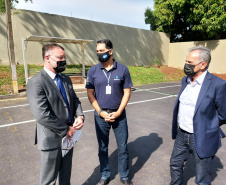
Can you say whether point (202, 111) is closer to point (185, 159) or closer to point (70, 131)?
point (185, 159)

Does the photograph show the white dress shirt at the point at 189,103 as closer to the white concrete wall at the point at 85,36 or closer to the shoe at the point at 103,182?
the shoe at the point at 103,182

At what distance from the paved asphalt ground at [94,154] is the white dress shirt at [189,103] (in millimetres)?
1119

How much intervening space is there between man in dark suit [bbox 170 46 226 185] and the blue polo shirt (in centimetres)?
88

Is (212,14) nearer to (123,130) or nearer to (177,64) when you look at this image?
(177,64)

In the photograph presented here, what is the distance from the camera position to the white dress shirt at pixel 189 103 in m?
2.14

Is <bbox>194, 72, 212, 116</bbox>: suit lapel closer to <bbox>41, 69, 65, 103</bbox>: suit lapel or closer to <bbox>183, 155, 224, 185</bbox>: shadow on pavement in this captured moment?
<bbox>183, 155, 224, 185</bbox>: shadow on pavement

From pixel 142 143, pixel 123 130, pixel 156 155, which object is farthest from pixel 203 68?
pixel 142 143

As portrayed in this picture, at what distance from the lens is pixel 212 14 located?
50.8ft

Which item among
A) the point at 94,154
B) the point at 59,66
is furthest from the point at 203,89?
the point at 94,154

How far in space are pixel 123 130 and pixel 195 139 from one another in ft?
3.19

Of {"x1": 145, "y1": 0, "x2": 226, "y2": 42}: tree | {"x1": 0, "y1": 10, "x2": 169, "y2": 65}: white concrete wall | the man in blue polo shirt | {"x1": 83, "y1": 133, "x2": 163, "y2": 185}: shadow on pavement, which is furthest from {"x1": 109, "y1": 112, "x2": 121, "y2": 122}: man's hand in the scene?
{"x1": 145, "y1": 0, "x2": 226, "y2": 42}: tree

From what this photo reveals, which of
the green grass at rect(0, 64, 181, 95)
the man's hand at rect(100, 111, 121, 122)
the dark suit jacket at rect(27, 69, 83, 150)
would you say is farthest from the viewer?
the green grass at rect(0, 64, 181, 95)

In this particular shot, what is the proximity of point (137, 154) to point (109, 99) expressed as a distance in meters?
1.63

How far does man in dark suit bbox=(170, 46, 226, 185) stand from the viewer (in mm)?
2008
